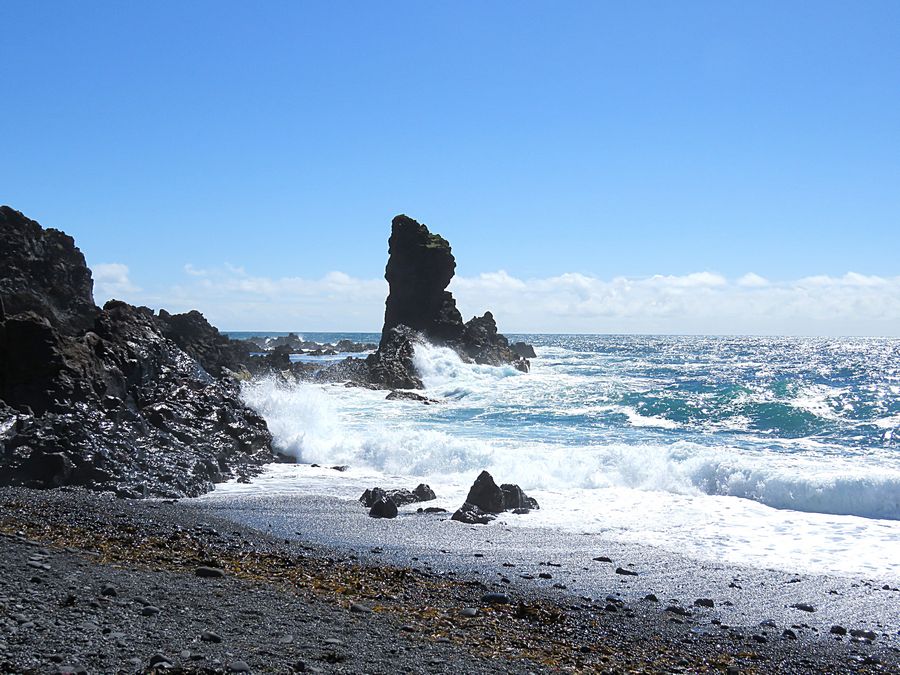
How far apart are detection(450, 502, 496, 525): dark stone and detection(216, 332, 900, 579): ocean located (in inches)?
19.5

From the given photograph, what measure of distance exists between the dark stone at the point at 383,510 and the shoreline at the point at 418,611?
7.19 ft

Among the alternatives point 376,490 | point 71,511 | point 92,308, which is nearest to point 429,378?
point 92,308

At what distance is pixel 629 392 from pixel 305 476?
27.9 meters

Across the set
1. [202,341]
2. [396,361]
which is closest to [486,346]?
[396,361]

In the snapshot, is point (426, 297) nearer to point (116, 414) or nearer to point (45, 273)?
point (45, 273)

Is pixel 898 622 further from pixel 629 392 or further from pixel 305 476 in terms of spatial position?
pixel 629 392

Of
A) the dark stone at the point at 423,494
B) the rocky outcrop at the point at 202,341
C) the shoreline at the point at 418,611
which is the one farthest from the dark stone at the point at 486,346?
the shoreline at the point at 418,611

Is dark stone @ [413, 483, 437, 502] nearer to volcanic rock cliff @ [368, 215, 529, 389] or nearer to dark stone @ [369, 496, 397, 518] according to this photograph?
dark stone @ [369, 496, 397, 518]

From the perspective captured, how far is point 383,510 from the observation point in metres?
14.5

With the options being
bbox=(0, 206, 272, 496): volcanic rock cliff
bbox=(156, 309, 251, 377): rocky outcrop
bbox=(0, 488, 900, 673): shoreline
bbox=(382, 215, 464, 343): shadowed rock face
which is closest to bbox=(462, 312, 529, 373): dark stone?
bbox=(382, 215, 464, 343): shadowed rock face

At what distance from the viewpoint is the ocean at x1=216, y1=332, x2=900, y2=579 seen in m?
13.9

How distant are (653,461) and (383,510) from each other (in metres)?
8.33

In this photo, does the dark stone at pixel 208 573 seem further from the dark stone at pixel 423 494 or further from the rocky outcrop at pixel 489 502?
the dark stone at pixel 423 494

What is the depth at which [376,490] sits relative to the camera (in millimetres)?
15523
